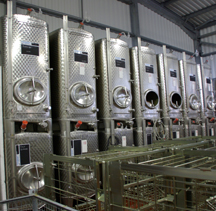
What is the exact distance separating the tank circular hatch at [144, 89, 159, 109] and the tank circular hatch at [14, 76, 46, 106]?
8.55ft

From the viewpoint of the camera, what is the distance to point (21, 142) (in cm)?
361

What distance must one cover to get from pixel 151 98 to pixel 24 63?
3299 millimetres

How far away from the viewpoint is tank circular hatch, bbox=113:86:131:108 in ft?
16.2

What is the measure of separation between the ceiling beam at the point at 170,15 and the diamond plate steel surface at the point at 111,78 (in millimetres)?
3404

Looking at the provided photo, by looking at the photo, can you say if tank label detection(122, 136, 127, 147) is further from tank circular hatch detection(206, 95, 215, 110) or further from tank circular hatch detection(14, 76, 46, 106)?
tank circular hatch detection(206, 95, 215, 110)

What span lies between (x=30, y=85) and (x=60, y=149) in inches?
46.0

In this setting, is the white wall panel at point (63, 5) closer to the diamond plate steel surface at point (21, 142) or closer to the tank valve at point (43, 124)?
the tank valve at point (43, 124)

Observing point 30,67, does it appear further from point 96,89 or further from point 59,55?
point 96,89

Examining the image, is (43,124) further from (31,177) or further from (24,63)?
(24,63)

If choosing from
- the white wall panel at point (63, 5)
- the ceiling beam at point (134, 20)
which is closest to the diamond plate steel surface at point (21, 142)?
the white wall panel at point (63, 5)

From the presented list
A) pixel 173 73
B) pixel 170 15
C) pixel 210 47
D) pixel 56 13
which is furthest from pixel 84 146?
pixel 210 47

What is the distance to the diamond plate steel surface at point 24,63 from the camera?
3621mm

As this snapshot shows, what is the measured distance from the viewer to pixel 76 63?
4391 mm

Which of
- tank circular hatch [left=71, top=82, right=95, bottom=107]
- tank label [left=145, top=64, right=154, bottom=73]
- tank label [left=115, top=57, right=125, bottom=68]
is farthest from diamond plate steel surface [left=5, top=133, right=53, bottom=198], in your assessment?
tank label [left=145, top=64, right=154, bottom=73]
